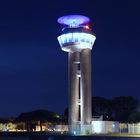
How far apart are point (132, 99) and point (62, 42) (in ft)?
143

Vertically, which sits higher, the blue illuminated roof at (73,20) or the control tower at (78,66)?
the blue illuminated roof at (73,20)

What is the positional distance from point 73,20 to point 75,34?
3737 mm

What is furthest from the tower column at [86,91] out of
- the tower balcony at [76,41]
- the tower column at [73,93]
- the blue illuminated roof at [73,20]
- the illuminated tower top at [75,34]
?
the blue illuminated roof at [73,20]

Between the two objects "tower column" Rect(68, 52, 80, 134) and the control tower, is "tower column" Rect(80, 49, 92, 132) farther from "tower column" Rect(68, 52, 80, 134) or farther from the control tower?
"tower column" Rect(68, 52, 80, 134)

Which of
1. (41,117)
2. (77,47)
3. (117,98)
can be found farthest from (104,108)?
(77,47)

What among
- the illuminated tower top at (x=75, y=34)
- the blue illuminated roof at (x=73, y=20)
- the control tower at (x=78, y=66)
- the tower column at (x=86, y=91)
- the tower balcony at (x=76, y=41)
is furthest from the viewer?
the blue illuminated roof at (x=73, y=20)

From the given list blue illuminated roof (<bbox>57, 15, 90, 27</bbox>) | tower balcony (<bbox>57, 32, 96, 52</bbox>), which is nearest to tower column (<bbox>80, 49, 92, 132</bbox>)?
tower balcony (<bbox>57, 32, 96, 52</bbox>)

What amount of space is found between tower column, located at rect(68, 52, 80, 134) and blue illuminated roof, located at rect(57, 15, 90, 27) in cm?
807

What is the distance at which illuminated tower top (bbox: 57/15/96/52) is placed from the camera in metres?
116

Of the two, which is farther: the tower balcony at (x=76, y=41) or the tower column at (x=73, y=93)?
the tower balcony at (x=76, y=41)

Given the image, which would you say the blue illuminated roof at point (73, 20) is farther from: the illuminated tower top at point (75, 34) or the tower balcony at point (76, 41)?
the tower balcony at point (76, 41)

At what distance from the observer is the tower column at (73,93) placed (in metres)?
113

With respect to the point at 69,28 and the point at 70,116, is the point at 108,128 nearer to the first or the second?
the point at 70,116

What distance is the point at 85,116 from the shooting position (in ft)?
365
